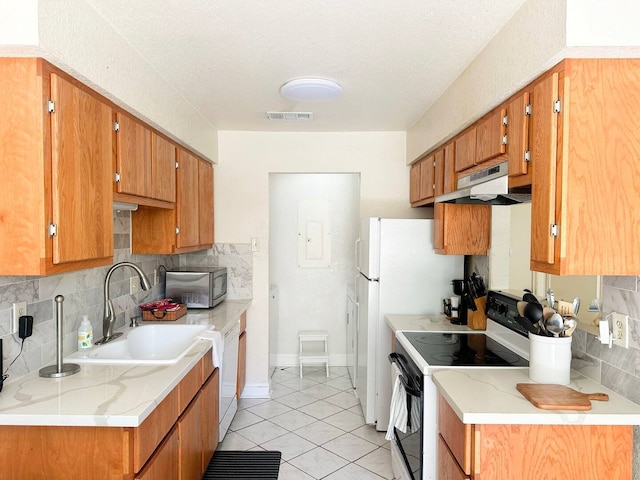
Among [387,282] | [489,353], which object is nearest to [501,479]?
[489,353]

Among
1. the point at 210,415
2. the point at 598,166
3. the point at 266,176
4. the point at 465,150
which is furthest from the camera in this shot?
the point at 266,176

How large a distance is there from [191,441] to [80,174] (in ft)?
4.57

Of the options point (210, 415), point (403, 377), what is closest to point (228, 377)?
point (210, 415)

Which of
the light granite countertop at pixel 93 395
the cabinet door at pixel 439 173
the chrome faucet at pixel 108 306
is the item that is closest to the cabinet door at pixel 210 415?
the light granite countertop at pixel 93 395

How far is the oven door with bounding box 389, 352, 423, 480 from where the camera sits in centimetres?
199

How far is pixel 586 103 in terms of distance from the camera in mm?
1436

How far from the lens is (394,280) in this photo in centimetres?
308

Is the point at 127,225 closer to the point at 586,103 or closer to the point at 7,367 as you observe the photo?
the point at 7,367

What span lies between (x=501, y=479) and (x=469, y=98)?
1.75 meters

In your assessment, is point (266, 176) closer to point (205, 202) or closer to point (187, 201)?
point (205, 202)

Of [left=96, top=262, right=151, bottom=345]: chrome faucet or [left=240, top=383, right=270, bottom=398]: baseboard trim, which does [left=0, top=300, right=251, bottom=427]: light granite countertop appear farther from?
[left=240, top=383, right=270, bottom=398]: baseboard trim

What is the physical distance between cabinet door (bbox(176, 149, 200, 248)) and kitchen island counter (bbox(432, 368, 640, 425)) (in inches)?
77.7

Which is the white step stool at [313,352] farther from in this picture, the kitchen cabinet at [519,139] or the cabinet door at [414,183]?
the kitchen cabinet at [519,139]

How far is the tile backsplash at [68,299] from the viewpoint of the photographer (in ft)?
5.66
